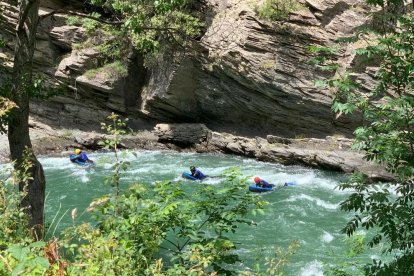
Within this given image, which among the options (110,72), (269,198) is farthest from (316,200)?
(110,72)

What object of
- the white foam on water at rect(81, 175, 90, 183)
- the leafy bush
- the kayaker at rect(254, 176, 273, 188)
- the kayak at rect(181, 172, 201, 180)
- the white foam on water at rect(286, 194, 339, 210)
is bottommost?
the white foam on water at rect(81, 175, 90, 183)

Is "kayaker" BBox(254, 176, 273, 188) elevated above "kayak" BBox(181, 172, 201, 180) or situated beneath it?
elevated above

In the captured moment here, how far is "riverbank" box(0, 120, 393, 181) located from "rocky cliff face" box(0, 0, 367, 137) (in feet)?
3.36

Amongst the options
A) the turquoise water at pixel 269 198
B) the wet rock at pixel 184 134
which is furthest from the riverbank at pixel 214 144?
the turquoise water at pixel 269 198

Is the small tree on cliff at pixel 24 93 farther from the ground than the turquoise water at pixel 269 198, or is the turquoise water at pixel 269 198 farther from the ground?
the small tree on cliff at pixel 24 93

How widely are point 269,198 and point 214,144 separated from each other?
6.50 m

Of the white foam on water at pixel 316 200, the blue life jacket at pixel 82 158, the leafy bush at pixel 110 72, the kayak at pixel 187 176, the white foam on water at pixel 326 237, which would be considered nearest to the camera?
the white foam on water at pixel 326 237

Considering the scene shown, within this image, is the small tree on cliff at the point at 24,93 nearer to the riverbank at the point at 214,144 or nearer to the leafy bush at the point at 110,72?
the riverbank at the point at 214,144

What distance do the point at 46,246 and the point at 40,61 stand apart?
19.8 m

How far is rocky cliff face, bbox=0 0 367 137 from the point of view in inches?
733

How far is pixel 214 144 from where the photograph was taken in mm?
19438

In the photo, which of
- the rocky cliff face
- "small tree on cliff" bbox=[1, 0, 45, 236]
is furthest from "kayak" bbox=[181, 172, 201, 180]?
"small tree on cliff" bbox=[1, 0, 45, 236]

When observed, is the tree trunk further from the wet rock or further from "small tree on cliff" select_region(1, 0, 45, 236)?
the wet rock

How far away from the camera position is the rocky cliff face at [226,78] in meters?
18.6
